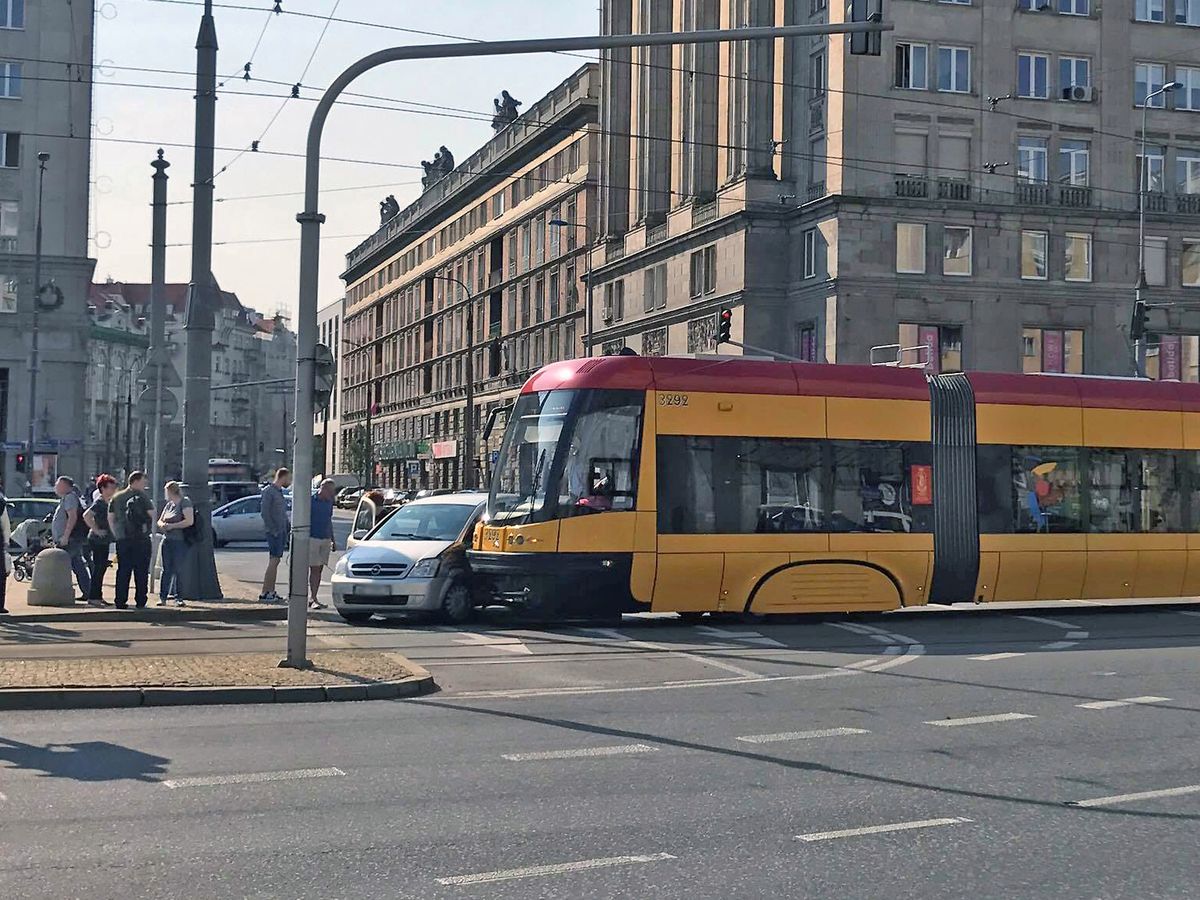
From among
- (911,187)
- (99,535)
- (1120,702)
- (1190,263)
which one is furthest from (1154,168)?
(1120,702)

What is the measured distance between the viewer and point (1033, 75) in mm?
51531

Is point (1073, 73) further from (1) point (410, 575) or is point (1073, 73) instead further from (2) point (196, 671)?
(2) point (196, 671)

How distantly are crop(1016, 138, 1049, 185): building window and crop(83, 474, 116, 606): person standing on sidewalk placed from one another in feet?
127

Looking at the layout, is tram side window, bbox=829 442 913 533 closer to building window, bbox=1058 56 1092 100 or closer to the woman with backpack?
the woman with backpack

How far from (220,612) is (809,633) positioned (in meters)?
7.05

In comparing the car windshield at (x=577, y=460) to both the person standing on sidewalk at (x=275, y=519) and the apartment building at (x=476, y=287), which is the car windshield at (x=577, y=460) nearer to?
the person standing on sidewalk at (x=275, y=519)

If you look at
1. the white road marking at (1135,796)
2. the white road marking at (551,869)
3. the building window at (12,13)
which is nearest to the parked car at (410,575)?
the white road marking at (1135,796)

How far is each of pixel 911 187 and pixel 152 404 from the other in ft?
114

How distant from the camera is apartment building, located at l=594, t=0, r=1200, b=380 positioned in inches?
1962

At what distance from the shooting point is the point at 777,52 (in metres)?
53.1

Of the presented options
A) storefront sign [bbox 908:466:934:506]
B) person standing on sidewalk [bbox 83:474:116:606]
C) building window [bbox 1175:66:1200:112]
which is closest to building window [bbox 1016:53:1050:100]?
building window [bbox 1175:66:1200:112]

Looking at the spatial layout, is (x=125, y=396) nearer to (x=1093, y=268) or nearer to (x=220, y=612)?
(x=1093, y=268)

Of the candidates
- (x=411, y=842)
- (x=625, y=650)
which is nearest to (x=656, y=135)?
(x=625, y=650)

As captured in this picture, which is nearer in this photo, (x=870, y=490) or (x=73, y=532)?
(x=870, y=490)
